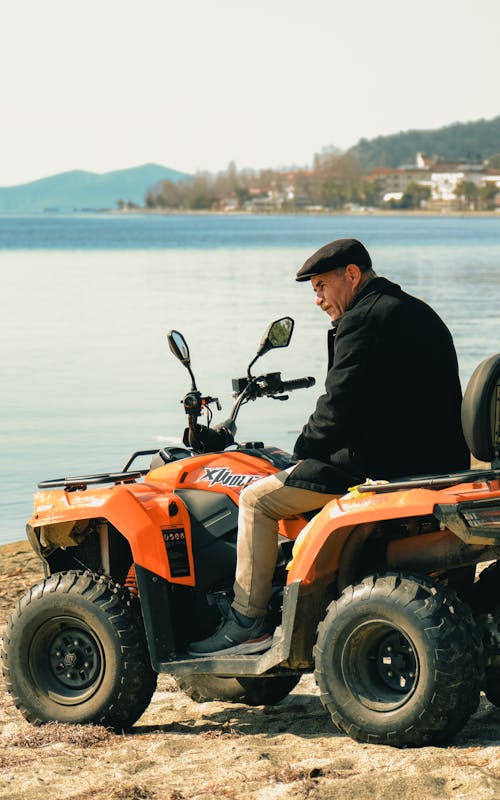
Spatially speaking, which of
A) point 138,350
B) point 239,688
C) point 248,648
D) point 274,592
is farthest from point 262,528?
point 138,350

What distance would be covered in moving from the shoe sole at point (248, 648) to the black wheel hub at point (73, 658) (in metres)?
0.52

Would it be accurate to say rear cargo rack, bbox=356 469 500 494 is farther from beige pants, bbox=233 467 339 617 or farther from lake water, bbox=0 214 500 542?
lake water, bbox=0 214 500 542

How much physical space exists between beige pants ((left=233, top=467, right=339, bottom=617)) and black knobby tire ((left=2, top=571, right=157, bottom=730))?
52 centimetres

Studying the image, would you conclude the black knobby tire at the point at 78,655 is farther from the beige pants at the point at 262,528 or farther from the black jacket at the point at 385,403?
the black jacket at the point at 385,403

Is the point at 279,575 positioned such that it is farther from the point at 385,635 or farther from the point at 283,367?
the point at 283,367

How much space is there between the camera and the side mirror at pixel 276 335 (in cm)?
537

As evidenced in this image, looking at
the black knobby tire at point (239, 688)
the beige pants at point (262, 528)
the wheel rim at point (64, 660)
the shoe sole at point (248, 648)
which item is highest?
the beige pants at point (262, 528)

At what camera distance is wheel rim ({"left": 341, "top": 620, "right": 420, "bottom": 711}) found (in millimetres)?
4844

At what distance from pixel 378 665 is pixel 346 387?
100cm

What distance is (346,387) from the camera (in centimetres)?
489

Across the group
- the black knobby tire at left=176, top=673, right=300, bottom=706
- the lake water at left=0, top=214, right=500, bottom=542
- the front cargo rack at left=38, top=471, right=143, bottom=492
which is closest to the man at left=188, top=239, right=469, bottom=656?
the lake water at left=0, top=214, right=500, bottom=542

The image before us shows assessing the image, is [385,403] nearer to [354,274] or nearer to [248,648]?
[354,274]

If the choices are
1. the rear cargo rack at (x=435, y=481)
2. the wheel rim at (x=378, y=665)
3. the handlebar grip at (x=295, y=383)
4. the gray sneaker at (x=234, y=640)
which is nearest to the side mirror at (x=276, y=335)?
the handlebar grip at (x=295, y=383)

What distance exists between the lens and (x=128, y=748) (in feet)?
17.1
